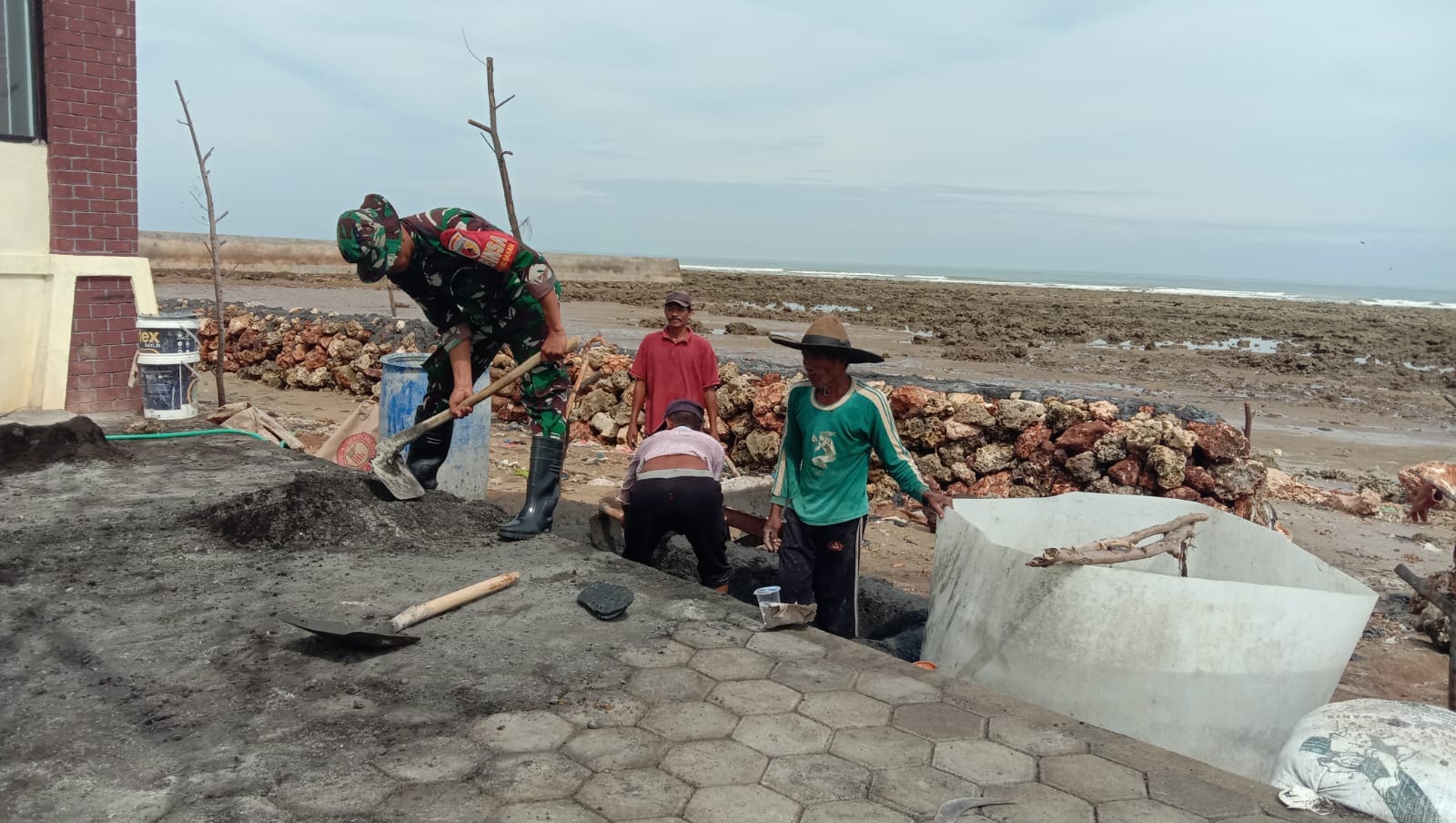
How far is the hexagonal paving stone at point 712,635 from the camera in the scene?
3.55 metres

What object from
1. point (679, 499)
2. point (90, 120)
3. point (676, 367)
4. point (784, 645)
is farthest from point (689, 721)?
point (90, 120)

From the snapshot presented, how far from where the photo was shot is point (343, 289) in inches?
1137

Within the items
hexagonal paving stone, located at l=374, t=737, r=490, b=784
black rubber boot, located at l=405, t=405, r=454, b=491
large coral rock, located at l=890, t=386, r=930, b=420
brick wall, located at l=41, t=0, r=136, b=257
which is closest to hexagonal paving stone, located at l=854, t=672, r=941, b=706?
hexagonal paving stone, located at l=374, t=737, r=490, b=784

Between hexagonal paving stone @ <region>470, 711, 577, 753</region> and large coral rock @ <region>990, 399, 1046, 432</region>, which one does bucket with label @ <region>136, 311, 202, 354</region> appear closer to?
hexagonal paving stone @ <region>470, 711, 577, 753</region>

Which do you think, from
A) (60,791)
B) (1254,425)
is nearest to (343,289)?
(1254,425)

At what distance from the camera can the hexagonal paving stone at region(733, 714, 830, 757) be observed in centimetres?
281

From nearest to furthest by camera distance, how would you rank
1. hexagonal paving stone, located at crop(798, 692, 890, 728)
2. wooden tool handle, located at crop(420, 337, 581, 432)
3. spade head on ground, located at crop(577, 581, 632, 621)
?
hexagonal paving stone, located at crop(798, 692, 890, 728) → spade head on ground, located at crop(577, 581, 632, 621) → wooden tool handle, located at crop(420, 337, 581, 432)

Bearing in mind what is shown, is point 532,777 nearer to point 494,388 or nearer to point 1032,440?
point 494,388

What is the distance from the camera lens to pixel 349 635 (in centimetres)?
324

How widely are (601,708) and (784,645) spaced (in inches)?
30.8

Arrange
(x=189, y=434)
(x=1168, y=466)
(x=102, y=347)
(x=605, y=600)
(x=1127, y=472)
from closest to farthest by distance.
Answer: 1. (x=605, y=600)
2. (x=189, y=434)
3. (x=1168, y=466)
4. (x=1127, y=472)
5. (x=102, y=347)

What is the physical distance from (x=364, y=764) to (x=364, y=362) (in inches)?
394

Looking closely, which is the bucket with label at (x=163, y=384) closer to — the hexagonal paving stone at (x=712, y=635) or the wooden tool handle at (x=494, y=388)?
the wooden tool handle at (x=494, y=388)

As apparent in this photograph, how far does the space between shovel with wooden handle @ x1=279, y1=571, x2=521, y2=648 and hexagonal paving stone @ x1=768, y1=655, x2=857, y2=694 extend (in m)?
1.18
